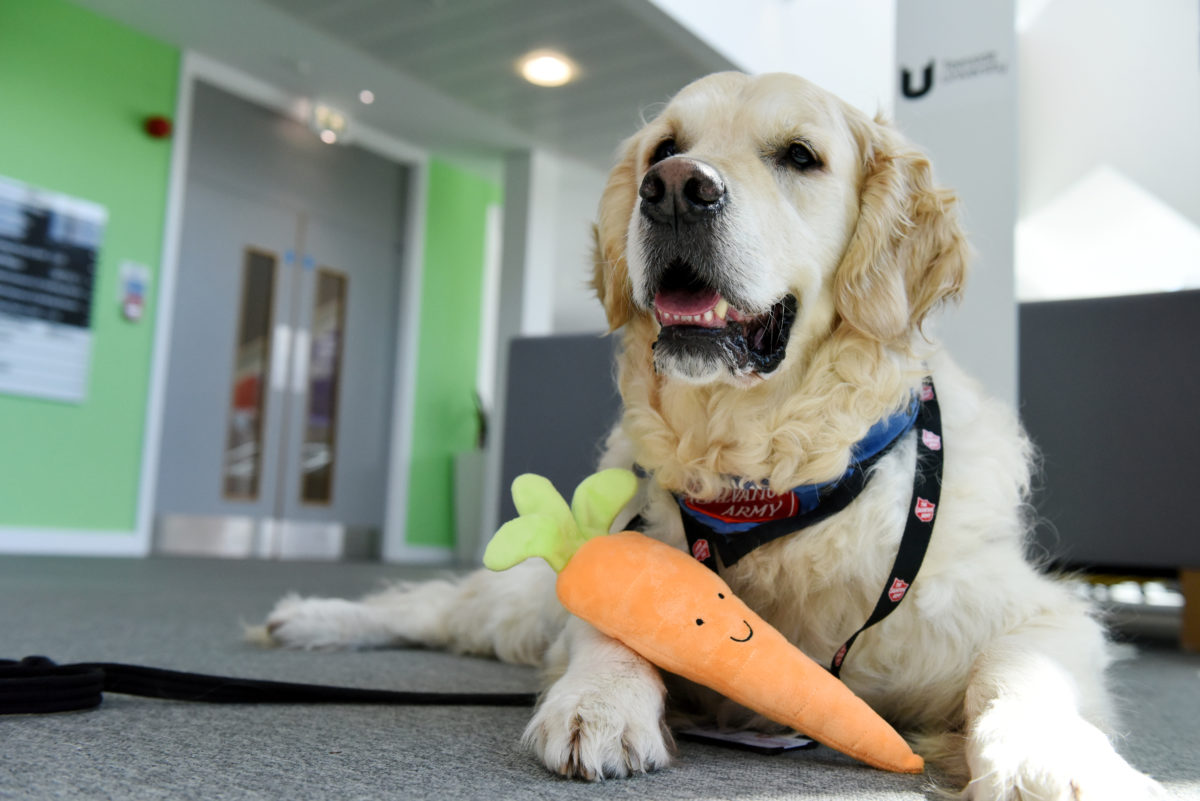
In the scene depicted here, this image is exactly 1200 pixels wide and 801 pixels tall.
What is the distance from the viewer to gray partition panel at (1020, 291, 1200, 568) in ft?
9.53

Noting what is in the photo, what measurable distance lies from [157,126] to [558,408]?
190 inches

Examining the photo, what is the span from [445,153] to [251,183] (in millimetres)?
2051

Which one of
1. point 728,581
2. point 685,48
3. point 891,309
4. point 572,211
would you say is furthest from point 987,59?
point 572,211

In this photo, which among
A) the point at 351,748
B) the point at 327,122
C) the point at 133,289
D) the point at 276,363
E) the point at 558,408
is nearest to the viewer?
the point at 351,748

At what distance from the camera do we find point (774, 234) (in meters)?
1.43

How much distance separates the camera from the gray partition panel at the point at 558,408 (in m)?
3.53

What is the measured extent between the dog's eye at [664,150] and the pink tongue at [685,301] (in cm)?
32

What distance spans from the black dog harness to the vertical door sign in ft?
20.6

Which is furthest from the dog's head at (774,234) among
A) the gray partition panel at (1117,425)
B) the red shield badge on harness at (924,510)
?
the gray partition panel at (1117,425)

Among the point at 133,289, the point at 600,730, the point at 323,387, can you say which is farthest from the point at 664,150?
the point at 323,387

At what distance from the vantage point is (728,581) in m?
1.40

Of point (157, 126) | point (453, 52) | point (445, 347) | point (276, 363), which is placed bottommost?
point (276, 363)

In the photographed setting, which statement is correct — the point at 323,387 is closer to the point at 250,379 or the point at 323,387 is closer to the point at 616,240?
the point at 250,379

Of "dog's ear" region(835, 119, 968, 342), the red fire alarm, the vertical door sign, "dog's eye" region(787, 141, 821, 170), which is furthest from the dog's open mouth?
the red fire alarm
